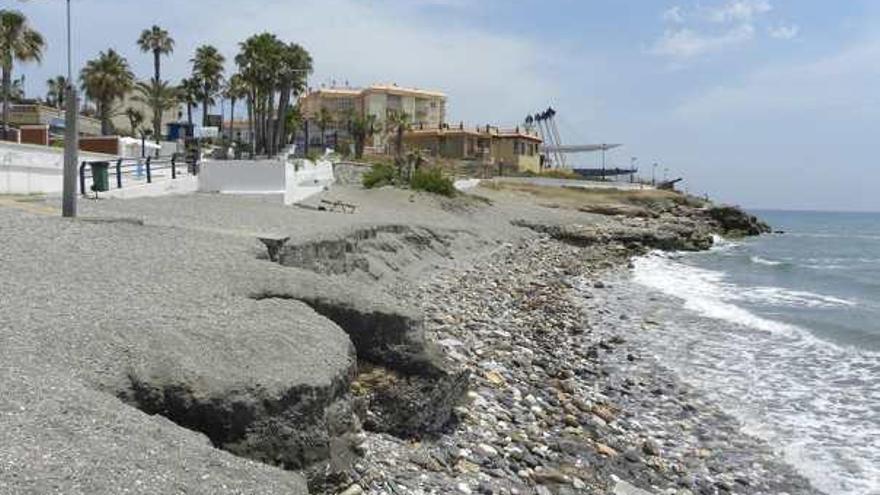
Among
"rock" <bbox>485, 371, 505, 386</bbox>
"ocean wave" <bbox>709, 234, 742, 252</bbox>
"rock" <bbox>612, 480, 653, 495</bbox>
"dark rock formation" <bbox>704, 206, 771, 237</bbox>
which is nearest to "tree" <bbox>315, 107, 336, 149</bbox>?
"dark rock formation" <bbox>704, 206, 771, 237</bbox>

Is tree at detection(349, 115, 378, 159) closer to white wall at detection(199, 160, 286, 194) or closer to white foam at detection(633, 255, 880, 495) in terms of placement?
white wall at detection(199, 160, 286, 194)

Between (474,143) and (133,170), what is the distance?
66086mm

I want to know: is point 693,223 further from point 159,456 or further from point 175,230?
point 159,456

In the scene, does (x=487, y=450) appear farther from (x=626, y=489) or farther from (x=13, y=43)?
(x=13, y=43)

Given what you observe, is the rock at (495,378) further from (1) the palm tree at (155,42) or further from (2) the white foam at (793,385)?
(1) the palm tree at (155,42)

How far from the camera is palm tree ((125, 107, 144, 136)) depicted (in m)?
77.7

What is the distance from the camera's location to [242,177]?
2938 centimetres

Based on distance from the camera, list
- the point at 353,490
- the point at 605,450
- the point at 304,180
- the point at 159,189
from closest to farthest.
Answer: the point at 353,490 → the point at 605,450 → the point at 159,189 → the point at 304,180

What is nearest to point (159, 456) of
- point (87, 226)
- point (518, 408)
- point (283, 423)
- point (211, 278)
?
point (283, 423)

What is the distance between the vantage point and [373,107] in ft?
336

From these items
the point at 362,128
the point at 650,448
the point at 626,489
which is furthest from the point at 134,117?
the point at 626,489

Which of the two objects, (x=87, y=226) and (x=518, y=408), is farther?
(x=87, y=226)

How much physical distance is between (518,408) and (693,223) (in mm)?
55412

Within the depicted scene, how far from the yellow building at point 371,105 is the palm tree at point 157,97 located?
23453 millimetres
